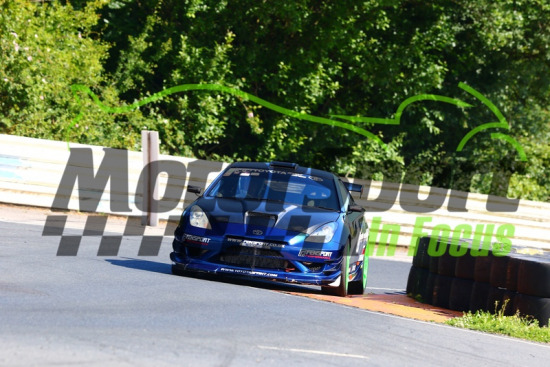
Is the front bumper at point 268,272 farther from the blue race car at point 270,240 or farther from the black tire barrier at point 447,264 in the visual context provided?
the black tire barrier at point 447,264

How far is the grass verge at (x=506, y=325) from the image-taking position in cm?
1050

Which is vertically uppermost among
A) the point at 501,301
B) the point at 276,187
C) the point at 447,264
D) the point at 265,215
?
the point at 276,187

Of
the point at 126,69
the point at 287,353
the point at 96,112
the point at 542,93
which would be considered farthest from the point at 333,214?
the point at 542,93

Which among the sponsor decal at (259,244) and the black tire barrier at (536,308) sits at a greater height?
the sponsor decal at (259,244)

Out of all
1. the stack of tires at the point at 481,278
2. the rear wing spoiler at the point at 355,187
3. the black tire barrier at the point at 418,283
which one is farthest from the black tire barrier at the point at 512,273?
the rear wing spoiler at the point at 355,187

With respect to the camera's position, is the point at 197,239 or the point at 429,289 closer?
the point at 197,239

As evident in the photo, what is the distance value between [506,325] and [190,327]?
168 inches

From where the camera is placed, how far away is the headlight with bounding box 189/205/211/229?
11375 millimetres

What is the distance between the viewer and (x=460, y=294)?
12.3 m

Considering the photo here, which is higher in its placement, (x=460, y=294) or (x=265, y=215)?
Answer: (x=265, y=215)

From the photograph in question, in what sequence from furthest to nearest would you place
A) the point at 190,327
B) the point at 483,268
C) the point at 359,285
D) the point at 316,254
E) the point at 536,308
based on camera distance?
the point at 359,285 < the point at 483,268 < the point at 316,254 < the point at 536,308 < the point at 190,327

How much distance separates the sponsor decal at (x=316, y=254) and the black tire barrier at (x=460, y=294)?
6.53 ft

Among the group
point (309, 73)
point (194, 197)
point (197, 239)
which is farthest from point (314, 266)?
point (309, 73)

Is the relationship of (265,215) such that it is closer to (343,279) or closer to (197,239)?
(197,239)
